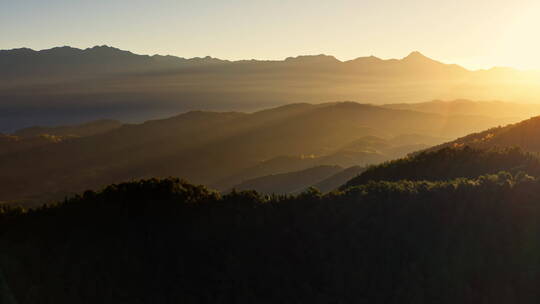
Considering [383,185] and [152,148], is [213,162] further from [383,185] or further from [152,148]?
[383,185]

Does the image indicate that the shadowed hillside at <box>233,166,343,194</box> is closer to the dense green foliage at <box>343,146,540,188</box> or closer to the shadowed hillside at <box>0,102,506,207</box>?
the shadowed hillside at <box>0,102,506,207</box>

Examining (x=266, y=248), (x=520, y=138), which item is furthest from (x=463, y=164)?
(x=520, y=138)

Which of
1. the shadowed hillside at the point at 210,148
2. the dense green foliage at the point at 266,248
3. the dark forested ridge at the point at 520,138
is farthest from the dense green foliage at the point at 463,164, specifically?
the shadowed hillside at the point at 210,148

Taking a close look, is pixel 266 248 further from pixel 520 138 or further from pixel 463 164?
pixel 520 138

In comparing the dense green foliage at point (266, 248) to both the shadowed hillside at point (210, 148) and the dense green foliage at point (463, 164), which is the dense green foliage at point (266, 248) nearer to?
the dense green foliage at point (463, 164)

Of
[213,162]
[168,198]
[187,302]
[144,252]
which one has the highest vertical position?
[168,198]

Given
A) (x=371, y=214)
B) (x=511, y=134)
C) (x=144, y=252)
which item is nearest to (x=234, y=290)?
(x=144, y=252)
